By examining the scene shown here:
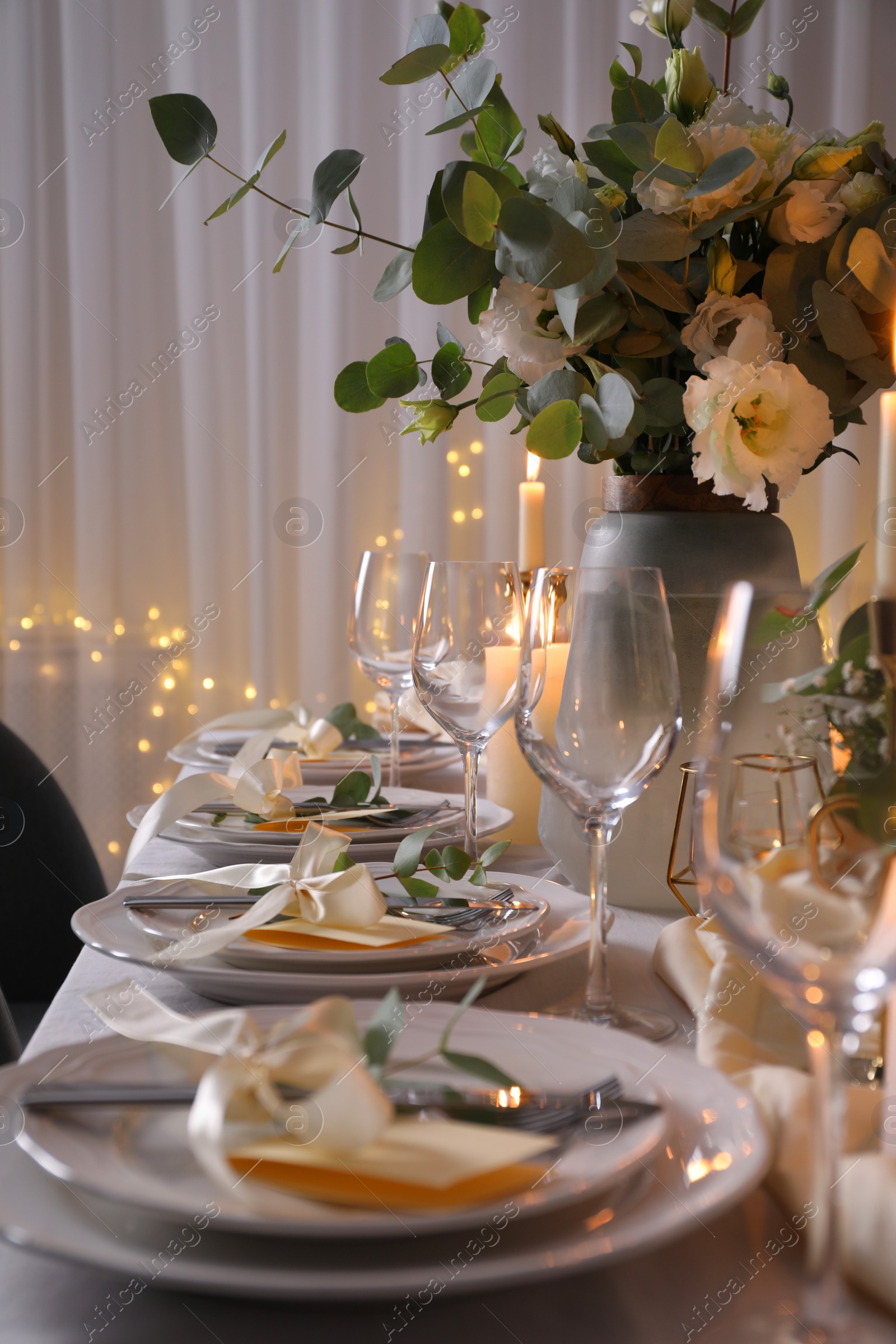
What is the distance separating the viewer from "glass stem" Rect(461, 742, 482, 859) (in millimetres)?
776

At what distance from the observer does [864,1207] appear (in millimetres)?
348

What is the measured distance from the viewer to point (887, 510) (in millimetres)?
504

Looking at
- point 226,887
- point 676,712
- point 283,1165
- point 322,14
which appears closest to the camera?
point 283,1165

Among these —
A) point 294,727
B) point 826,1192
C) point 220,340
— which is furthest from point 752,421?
point 220,340

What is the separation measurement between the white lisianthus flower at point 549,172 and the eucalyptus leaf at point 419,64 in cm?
10

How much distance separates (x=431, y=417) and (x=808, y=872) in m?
0.59

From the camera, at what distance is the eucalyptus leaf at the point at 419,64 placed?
77 cm

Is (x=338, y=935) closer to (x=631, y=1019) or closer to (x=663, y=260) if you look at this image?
(x=631, y=1019)

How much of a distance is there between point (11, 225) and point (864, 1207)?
296 cm

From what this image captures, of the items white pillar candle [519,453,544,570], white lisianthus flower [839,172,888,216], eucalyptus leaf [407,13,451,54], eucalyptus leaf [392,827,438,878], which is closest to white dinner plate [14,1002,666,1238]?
eucalyptus leaf [392,827,438,878]

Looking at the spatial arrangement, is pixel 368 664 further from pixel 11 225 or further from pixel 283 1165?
pixel 11 225

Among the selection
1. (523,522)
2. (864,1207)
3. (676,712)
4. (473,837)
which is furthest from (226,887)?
(523,522)

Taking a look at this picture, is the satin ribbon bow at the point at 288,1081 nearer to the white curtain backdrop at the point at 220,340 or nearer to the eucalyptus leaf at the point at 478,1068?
the eucalyptus leaf at the point at 478,1068

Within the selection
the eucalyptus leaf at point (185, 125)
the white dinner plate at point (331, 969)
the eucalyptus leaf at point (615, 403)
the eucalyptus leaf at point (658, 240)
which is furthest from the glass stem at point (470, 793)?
the eucalyptus leaf at point (185, 125)
